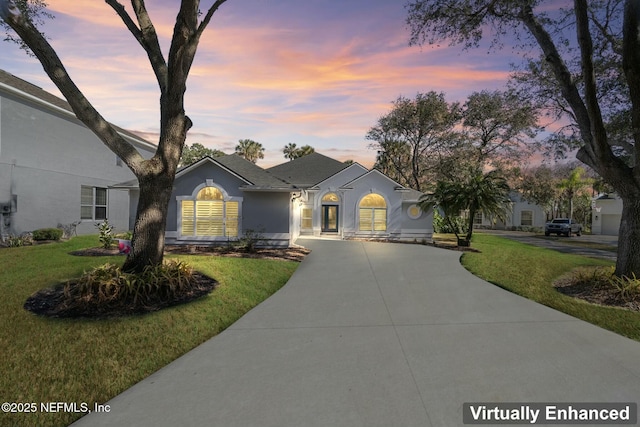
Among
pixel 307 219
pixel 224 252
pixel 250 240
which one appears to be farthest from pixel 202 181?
pixel 307 219

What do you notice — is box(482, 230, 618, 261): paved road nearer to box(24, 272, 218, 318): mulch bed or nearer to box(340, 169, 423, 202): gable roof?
box(340, 169, 423, 202): gable roof

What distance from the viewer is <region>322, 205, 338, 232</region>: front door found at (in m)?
22.3

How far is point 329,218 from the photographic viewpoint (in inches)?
882

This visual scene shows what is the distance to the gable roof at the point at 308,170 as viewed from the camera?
78.1 ft

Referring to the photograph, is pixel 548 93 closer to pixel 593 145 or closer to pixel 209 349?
pixel 593 145

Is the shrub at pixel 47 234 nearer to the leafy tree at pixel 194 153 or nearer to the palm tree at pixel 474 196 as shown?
the palm tree at pixel 474 196

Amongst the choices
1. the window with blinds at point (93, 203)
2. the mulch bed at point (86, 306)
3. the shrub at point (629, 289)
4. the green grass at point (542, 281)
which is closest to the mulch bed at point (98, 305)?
the mulch bed at point (86, 306)

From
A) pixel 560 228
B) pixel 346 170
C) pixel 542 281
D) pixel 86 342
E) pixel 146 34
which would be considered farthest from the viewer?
pixel 560 228

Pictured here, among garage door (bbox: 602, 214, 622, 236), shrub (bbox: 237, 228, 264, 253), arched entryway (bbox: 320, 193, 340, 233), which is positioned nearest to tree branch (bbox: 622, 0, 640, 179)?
shrub (bbox: 237, 228, 264, 253)

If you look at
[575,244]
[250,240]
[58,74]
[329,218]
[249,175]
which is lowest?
[575,244]

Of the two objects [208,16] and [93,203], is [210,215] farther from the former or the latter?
[208,16]

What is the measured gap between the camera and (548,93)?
583 inches

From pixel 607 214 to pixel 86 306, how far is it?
4824 cm

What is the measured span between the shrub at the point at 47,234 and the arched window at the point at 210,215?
5.56m
